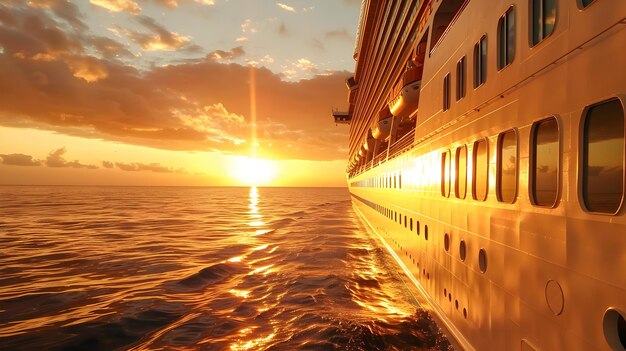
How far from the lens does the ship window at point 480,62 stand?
7.61 metres

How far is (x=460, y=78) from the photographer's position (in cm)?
905

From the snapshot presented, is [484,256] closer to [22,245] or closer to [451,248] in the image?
[451,248]

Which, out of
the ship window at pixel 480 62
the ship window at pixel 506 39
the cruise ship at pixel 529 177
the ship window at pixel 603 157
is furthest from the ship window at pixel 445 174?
the ship window at pixel 603 157

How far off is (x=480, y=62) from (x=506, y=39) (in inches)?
47.8

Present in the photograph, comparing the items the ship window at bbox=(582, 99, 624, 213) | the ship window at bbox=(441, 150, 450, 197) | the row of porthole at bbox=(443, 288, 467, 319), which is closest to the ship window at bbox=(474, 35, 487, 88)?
the ship window at bbox=(441, 150, 450, 197)

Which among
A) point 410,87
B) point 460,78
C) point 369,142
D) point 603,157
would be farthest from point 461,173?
point 369,142

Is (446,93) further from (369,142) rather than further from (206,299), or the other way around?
(369,142)

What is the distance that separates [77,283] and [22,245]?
1377 cm

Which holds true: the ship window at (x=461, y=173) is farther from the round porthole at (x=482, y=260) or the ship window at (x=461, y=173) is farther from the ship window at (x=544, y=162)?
the ship window at (x=544, y=162)

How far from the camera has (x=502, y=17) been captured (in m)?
6.88

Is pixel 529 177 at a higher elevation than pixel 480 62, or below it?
below

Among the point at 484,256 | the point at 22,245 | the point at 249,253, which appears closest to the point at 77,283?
the point at 249,253

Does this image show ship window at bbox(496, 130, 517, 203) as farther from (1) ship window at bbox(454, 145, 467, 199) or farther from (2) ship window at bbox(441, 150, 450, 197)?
(2) ship window at bbox(441, 150, 450, 197)

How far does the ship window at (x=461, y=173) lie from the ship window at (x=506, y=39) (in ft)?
7.34
